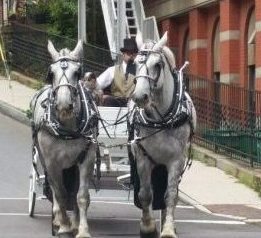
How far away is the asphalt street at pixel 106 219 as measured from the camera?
44.8 ft

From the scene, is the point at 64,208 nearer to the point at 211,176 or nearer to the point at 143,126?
the point at 143,126

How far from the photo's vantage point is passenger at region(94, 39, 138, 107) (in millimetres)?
13773

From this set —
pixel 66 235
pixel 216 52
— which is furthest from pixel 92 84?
pixel 216 52

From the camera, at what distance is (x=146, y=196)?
1171 centimetres

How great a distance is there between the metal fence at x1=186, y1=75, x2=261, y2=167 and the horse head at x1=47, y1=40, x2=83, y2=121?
32.0 feet

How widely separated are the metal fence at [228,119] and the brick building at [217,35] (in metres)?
2.73

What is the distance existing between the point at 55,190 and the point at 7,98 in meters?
20.0

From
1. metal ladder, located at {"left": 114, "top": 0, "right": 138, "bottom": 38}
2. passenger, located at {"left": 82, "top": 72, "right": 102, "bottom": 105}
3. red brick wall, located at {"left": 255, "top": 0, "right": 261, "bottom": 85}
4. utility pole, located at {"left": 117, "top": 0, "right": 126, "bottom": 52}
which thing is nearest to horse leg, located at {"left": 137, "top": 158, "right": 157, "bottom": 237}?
passenger, located at {"left": 82, "top": 72, "right": 102, "bottom": 105}

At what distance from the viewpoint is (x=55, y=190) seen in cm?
1202

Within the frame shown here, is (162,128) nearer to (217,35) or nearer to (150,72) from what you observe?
(150,72)

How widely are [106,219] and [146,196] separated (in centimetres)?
352

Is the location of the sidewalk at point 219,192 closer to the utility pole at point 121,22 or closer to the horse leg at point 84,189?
the horse leg at point 84,189

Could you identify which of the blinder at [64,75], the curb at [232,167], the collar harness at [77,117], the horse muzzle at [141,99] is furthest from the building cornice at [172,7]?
the horse muzzle at [141,99]

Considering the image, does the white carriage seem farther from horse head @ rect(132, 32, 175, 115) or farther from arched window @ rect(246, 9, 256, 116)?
arched window @ rect(246, 9, 256, 116)
